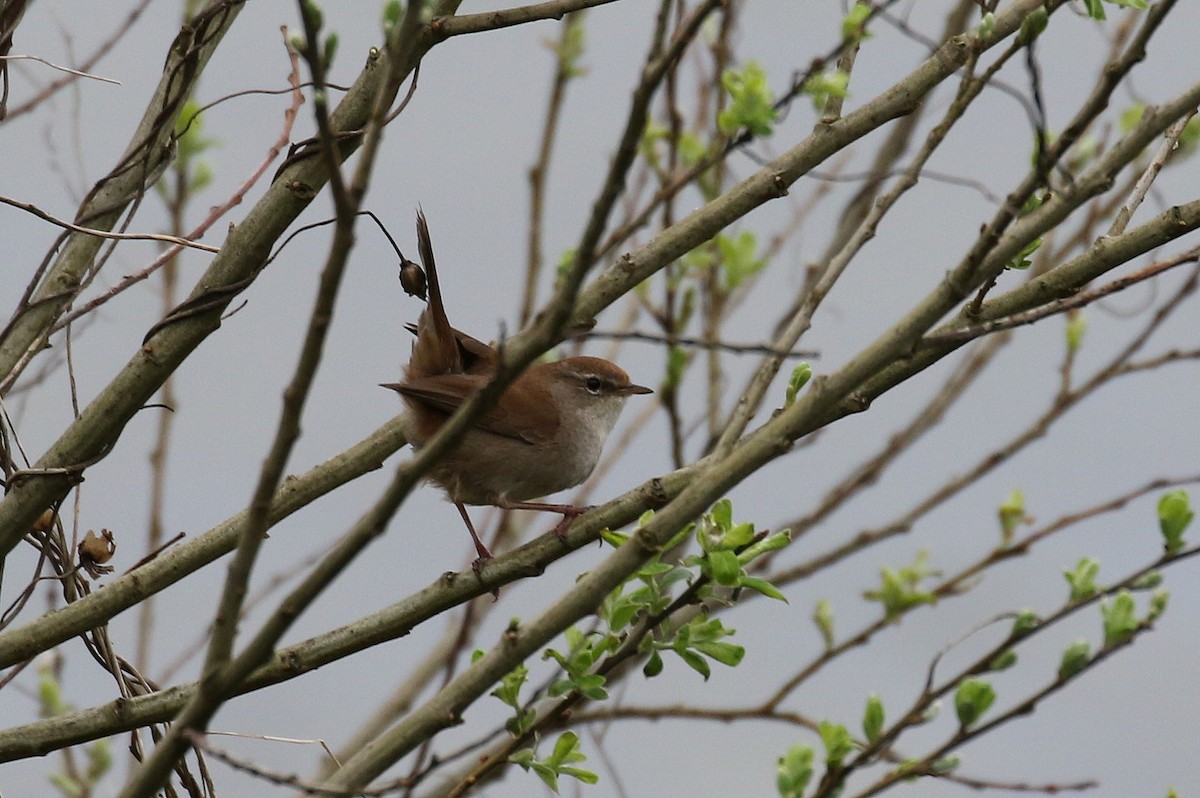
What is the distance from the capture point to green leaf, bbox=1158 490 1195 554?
292 cm

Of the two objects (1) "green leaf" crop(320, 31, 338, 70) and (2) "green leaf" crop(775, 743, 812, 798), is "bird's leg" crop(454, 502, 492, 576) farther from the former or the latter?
(1) "green leaf" crop(320, 31, 338, 70)

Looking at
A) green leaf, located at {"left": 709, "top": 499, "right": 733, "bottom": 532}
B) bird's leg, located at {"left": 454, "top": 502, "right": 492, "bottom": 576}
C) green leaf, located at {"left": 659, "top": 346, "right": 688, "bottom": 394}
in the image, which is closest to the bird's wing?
bird's leg, located at {"left": 454, "top": 502, "right": 492, "bottom": 576}

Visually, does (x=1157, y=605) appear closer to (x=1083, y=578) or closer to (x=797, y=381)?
(x=1083, y=578)

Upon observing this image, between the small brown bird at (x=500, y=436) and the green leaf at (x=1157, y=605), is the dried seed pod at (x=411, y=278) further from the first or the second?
the green leaf at (x=1157, y=605)

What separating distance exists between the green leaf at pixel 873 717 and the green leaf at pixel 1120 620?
0.48 meters

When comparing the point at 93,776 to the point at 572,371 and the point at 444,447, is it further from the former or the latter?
the point at 444,447

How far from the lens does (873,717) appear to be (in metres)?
2.89

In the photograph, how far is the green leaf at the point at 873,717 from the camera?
114 inches

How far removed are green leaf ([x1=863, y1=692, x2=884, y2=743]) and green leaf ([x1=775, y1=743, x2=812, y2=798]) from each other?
0.62 feet

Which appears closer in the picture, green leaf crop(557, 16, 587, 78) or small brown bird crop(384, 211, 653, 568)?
small brown bird crop(384, 211, 653, 568)

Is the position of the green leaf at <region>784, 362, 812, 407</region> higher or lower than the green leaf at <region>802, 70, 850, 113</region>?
lower

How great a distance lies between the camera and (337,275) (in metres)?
1.59

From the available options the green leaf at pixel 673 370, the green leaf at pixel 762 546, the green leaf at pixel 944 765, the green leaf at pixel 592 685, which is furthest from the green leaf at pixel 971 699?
the green leaf at pixel 673 370

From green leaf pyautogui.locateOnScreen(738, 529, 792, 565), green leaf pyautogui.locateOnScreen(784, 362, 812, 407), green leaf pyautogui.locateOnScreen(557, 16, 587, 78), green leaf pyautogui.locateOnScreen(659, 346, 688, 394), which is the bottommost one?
green leaf pyautogui.locateOnScreen(738, 529, 792, 565)
